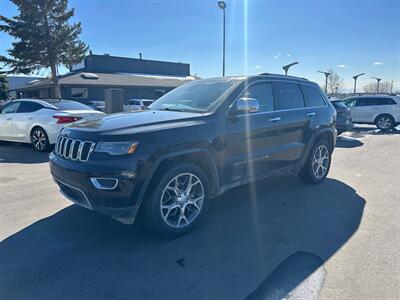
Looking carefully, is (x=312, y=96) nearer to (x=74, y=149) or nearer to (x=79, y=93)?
(x=74, y=149)

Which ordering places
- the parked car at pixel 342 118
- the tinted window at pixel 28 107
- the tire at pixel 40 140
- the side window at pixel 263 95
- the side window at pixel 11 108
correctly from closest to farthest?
the side window at pixel 263 95 → the tire at pixel 40 140 → the tinted window at pixel 28 107 → the side window at pixel 11 108 → the parked car at pixel 342 118

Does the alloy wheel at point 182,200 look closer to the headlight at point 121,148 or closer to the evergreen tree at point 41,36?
the headlight at point 121,148

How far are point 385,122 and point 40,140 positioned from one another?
15351mm

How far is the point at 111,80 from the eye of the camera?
110 feet

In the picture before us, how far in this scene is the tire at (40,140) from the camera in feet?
27.7

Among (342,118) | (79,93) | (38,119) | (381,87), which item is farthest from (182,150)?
(381,87)

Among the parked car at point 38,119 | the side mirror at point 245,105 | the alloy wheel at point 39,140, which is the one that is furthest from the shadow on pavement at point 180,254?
the alloy wheel at point 39,140

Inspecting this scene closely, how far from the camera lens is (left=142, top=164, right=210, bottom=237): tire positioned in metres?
3.31

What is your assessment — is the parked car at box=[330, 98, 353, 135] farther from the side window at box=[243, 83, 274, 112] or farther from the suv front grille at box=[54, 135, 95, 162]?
the suv front grille at box=[54, 135, 95, 162]

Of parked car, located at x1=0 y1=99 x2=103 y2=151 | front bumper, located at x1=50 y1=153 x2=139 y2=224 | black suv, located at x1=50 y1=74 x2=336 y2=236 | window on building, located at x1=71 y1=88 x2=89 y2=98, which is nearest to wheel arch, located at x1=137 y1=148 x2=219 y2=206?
black suv, located at x1=50 y1=74 x2=336 y2=236

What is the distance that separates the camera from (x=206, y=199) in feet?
12.3

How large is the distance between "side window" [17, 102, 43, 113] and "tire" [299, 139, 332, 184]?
7.07m

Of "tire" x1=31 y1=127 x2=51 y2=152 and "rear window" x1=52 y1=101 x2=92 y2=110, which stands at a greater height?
"rear window" x1=52 y1=101 x2=92 y2=110

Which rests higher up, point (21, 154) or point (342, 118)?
point (342, 118)
